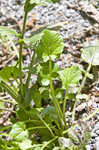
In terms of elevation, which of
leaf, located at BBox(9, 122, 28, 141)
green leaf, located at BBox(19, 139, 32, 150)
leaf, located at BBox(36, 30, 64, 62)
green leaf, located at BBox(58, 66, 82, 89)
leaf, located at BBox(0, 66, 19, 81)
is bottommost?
green leaf, located at BBox(19, 139, 32, 150)

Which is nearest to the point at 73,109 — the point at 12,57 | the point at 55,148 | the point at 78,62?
the point at 55,148

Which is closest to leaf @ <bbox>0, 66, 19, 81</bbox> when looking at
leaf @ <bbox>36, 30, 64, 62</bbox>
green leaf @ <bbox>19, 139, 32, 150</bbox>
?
leaf @ <bbox>36, 30, 64, 62</bbox>

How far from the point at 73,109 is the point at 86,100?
10 centimetres

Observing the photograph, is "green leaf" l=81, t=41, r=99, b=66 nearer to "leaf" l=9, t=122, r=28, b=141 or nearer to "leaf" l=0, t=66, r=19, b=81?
"leaf" l=0, t=66, r=19, b=81

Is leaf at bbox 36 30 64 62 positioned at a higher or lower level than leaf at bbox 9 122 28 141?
higher

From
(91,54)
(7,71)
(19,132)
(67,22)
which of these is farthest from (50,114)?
(67,22)

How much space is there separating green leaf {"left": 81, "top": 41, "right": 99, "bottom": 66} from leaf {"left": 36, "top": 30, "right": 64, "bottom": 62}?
0.64 ft

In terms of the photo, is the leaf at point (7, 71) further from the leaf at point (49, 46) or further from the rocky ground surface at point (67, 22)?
the rocky ground surface at point (67, 22)

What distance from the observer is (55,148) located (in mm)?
982

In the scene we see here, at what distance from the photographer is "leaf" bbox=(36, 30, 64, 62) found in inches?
42.3

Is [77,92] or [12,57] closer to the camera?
[77,92]

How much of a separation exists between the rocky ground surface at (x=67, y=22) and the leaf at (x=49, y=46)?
25cm

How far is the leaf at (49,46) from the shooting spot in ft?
3.53

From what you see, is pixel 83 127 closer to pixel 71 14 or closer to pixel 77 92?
pixel 77 92
